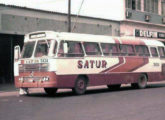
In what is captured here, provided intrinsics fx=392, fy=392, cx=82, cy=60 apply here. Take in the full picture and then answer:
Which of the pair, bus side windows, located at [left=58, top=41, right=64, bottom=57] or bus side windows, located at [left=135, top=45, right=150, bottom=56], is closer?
bus side windows, located at [left=58, top=41, right=64, bottom=57]

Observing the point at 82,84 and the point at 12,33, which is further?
the point at 12,33

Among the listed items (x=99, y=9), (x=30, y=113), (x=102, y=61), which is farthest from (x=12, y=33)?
(x=30, y=113)

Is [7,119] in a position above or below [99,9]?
below

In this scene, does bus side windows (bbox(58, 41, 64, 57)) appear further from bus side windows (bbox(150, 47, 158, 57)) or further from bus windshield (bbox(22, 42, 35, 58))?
bus side windows (bbox(150, 47, 158, 57))

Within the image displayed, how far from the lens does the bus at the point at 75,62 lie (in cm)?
1680

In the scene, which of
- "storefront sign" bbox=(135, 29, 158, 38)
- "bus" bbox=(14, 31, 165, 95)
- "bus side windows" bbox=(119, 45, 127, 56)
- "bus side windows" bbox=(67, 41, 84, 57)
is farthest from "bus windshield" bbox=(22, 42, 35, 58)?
"storefront sign" bbox=(135, 29, 158, 38)

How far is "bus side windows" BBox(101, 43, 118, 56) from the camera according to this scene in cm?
1958

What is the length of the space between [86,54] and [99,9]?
65.2 ft

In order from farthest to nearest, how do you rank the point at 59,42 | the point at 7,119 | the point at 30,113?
the point at 59,42, the point at 30,113, the point at 7,119

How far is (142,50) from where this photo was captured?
2241cm

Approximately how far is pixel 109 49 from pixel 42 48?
415 centimetres

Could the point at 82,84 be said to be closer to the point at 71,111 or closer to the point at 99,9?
the point at 71,111

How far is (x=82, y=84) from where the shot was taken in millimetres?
18125

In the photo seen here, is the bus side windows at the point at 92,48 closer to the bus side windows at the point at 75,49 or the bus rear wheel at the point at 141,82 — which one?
the bus side windows at the point at 75,49
